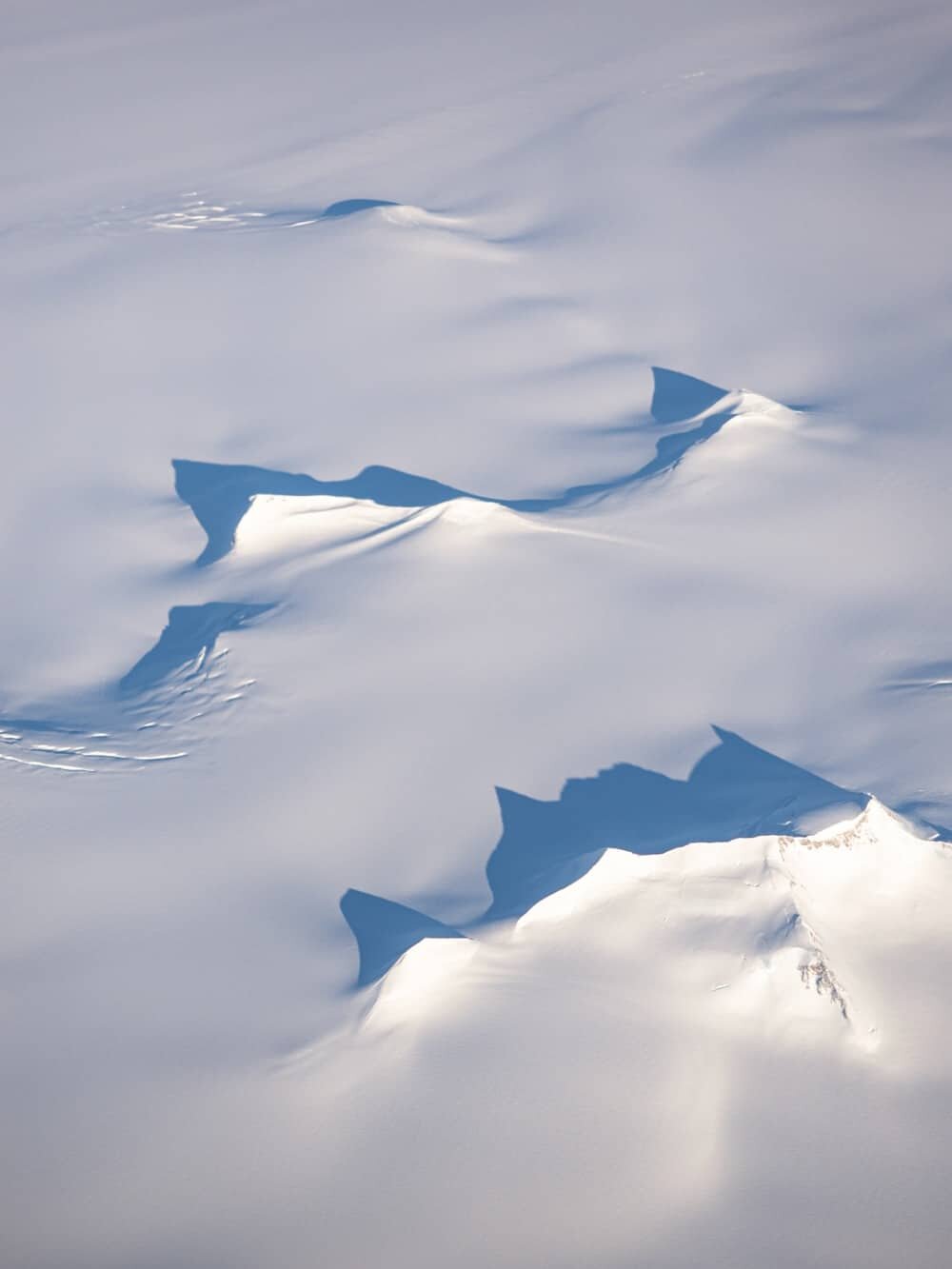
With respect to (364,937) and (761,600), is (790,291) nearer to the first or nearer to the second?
(761,600)

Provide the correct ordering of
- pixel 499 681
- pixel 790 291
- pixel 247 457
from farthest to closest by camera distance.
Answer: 1. pixel 790 291
2. pixel 247 457
3. pixel 499 681

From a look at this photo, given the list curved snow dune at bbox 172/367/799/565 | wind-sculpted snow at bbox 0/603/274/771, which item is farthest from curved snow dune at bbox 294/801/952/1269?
curved snow dune at bbox 172/367/799/565

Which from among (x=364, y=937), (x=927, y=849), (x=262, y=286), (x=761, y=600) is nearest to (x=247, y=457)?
(x=262, y=286)

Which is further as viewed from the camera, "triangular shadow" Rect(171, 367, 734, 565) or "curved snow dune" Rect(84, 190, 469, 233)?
"curved snow dune" Rect(84, 190, 469, 233)

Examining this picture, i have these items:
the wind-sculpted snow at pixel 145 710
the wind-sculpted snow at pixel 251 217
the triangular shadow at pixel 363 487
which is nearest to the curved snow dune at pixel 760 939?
the wind-sculpted snow at pixel 145 710

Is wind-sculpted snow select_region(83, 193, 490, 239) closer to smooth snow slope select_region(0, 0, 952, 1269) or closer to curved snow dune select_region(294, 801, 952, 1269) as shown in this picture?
smooth snow slope select_region(0, 0, 952, 1269)
